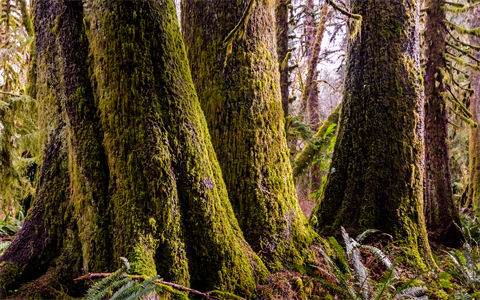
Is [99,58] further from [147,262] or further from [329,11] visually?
[329,11]

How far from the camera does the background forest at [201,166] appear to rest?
213 cm

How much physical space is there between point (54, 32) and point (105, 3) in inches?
19.6

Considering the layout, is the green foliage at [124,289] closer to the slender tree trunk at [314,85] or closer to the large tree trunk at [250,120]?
the large tree trunk at [250,120]

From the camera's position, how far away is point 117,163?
2.14 metres

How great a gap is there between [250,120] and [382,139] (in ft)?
6.48

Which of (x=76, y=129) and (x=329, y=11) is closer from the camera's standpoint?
(x=76, y=129)

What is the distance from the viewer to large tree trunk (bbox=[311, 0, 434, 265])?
3.73 meters

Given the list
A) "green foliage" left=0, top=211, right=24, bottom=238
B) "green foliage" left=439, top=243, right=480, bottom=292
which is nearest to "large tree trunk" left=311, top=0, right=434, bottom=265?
"green foliage" left=439, top=243, right=480, bottom=292

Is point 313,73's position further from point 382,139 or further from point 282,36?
point 382,139

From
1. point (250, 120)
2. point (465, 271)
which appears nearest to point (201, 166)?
point (250, 120)

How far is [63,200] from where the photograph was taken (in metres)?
2.30

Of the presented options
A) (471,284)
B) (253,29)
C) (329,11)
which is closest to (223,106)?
(253,29)

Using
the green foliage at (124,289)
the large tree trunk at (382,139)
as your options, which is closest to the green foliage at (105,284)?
the green foliage at (124,289)

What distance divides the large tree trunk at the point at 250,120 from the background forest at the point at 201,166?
0.05ft
